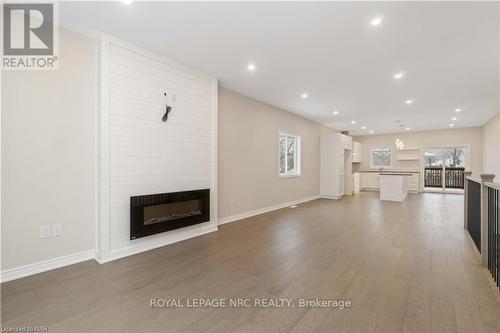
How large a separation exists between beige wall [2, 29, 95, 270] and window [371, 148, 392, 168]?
11.9 m

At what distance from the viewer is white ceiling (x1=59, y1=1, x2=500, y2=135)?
93.5 inches

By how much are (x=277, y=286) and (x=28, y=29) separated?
3.84 metres

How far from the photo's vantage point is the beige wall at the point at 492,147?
22.2 feet

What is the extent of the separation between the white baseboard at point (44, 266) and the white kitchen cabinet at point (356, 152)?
10235 millimetres

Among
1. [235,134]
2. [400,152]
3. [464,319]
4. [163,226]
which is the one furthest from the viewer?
[400,152]

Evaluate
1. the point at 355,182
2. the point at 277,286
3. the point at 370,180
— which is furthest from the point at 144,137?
the point at 370,180

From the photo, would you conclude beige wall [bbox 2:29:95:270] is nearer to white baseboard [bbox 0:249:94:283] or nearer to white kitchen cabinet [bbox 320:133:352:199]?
white baseboard [bbox 0:249:94:283]

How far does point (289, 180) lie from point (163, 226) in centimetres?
424

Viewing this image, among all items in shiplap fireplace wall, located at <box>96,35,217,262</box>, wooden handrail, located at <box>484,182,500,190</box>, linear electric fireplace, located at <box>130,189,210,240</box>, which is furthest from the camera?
linear electric fireplace, located at <box>130,189,210,240</box>

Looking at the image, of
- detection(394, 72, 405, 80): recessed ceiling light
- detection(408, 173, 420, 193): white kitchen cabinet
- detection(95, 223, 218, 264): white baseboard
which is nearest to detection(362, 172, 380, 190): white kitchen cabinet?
detection(408, 173, 420, 193): white kitchen cabinet

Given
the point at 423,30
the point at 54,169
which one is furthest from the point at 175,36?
the point at 423,30

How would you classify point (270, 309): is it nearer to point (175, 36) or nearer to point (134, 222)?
point (134, 222)

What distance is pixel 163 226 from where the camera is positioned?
335 centimetres

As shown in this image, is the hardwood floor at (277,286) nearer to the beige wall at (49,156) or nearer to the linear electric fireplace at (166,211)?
the linear electric fireplace at (166,211)
